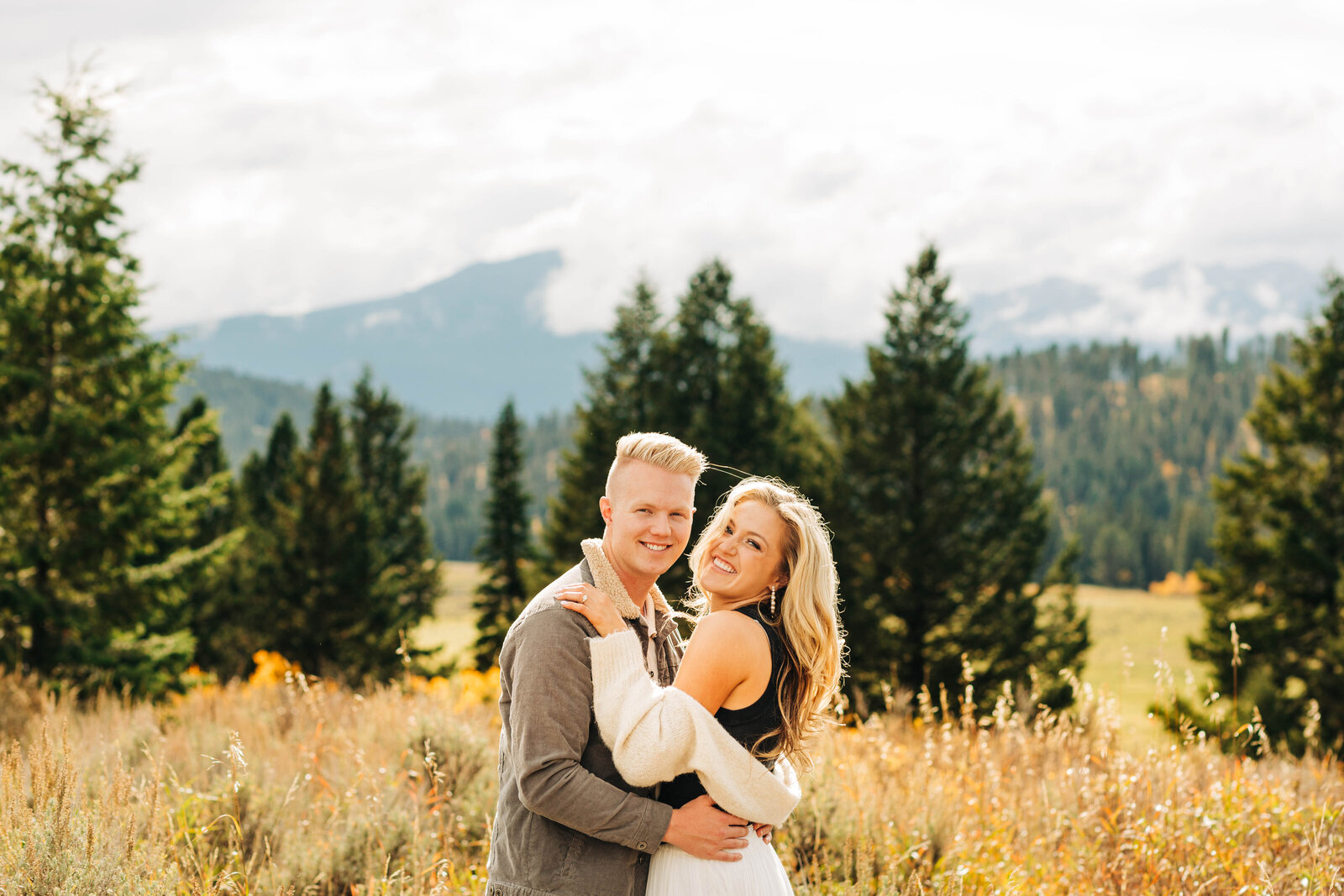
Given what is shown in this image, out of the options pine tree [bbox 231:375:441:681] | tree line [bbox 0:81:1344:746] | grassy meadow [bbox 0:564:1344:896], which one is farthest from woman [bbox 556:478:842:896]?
pine tree [bbox 231:375:441:681]

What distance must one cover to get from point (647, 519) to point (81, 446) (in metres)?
12.8

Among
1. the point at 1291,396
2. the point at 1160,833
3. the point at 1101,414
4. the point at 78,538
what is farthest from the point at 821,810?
the point at 1101,414

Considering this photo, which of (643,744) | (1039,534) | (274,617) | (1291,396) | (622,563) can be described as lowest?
(274,617)

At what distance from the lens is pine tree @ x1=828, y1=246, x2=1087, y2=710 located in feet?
80.1

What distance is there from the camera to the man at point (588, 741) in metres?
2.94

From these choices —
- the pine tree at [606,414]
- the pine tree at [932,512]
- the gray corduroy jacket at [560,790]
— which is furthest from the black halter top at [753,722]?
the pine tree at [606,414]

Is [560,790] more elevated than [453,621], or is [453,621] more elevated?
[560,790]

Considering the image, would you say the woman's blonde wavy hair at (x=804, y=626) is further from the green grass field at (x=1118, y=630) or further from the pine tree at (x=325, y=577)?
the green grass field at (x=1118, y=630)

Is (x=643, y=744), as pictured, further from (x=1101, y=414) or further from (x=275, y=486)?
(x=1101, y=414)

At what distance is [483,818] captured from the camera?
5.17 meters

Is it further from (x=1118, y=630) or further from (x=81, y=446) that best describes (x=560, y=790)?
(x=1118, y=630)

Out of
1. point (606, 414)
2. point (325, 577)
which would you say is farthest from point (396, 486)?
point (606, 414)

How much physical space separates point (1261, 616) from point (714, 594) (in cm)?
2754

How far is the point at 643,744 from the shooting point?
2934 millimetres
